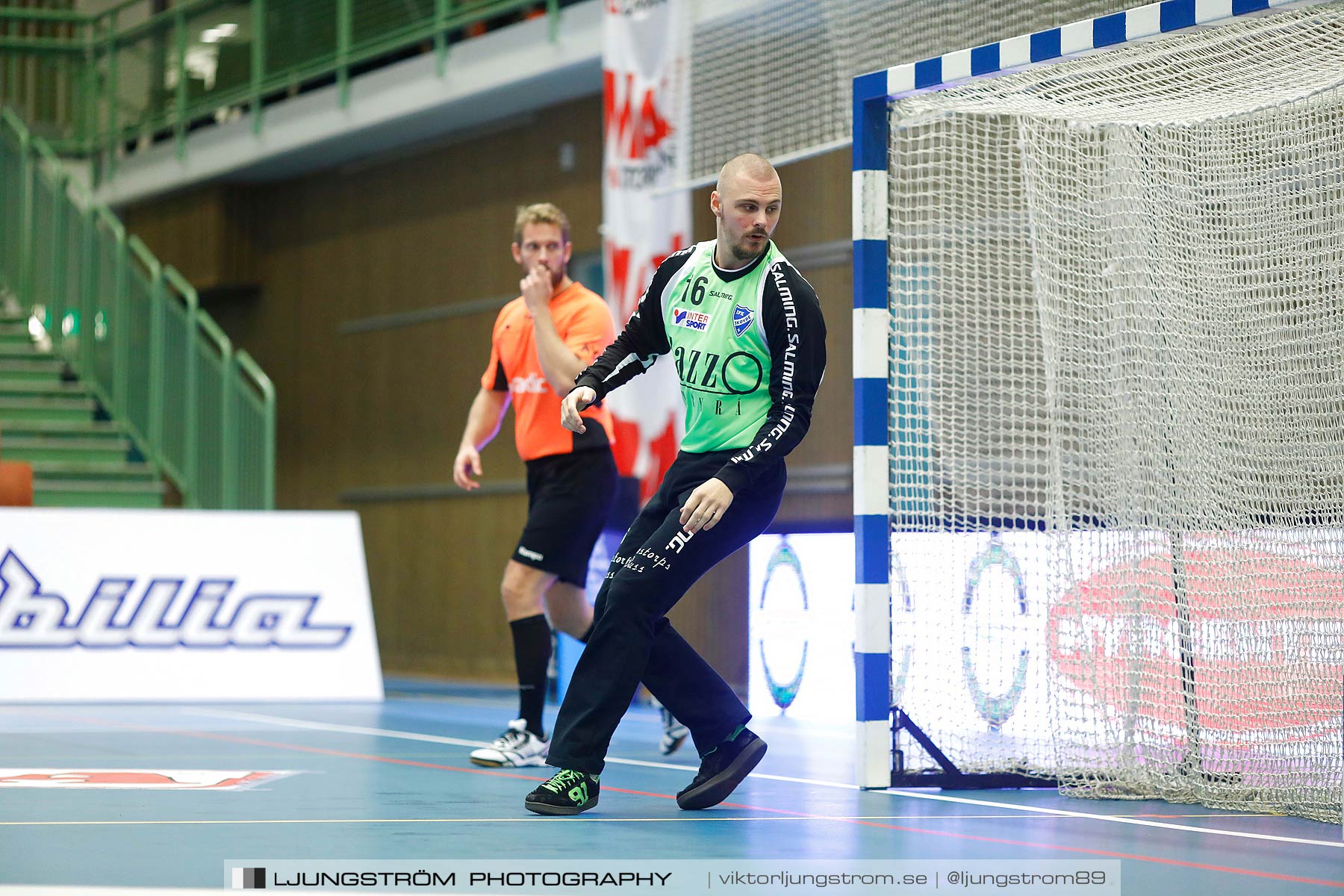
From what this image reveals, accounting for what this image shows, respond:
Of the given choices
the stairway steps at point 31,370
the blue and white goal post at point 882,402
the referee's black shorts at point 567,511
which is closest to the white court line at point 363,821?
the blue and white goal post at point 882,402

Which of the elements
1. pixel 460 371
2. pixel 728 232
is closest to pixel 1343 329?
pixel 728 232

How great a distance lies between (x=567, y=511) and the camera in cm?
650

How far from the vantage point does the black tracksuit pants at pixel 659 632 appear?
480cm

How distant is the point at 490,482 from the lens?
14.3m

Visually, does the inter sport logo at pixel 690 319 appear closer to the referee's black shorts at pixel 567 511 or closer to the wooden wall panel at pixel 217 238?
the referee's black shorts at pixel 567 511

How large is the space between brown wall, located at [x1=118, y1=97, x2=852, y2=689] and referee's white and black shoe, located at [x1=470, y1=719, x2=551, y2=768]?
5221mm

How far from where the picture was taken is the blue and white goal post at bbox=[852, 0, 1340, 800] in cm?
575

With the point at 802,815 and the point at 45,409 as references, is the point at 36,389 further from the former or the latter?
the point at 802,815

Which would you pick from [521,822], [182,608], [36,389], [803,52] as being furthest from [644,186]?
[36,389]

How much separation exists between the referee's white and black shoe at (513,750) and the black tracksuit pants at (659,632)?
1.33 m

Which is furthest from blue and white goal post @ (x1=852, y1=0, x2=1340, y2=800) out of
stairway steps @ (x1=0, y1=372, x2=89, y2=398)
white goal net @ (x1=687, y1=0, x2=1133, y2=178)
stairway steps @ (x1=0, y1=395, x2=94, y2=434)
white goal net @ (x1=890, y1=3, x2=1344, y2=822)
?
stairway steps @ (x1=0, y1=372, x2=89, y2=398)

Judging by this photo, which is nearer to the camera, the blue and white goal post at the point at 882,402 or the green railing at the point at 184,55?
the blue and white goal post at the point at 882,402

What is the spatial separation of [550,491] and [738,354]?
175 cm

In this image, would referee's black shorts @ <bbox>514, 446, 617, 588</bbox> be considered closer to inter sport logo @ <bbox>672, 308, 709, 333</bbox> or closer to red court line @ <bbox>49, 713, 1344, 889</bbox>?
red court line @ <bbox>49, 713, 1344, 889</bbox>
